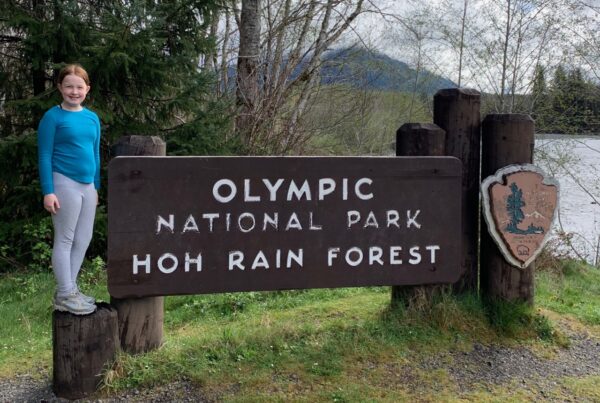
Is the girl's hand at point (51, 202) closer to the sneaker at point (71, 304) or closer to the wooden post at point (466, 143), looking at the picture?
the sneaker at point (71, 304)

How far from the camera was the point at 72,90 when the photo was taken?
9.47 ft

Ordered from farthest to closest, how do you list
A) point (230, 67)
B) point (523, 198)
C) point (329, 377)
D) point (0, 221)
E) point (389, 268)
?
point (230, 67), point (0, 221), point (523, 198), point (389, 268), point (329, 377)

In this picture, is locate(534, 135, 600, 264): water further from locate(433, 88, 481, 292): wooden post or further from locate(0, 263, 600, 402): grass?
locate(433, 88, 481, 292): wooden post

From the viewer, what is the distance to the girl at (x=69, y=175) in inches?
112

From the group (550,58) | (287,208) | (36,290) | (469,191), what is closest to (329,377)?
(287,208)

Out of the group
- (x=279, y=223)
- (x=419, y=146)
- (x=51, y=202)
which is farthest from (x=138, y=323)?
(x=419, y=146)

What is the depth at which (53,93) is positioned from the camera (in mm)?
6176

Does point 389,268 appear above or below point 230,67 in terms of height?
below

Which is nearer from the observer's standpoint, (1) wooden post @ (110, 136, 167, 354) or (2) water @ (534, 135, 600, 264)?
(1) wooden post @ (110, 136, 167, 354)

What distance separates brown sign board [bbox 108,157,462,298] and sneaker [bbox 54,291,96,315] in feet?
0.61

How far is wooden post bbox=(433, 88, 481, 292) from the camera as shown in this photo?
3.86 meters

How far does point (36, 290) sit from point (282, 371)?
11.1 feet

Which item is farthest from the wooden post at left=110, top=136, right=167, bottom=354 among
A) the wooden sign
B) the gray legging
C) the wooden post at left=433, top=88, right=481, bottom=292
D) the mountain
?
the mountain

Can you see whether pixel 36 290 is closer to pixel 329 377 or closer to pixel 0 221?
pixel 0 221
